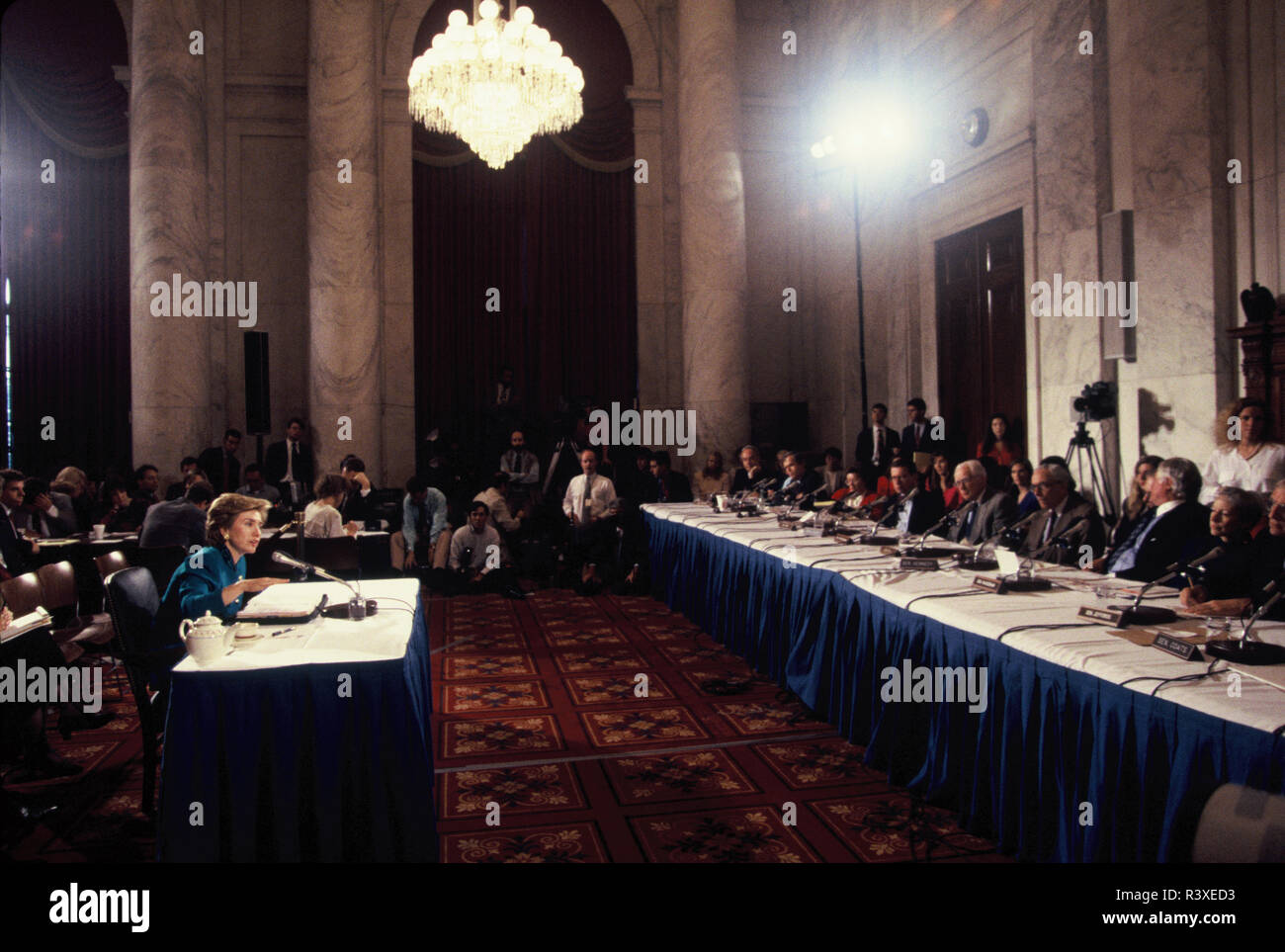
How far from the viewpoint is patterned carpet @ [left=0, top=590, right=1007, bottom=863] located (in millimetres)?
2951

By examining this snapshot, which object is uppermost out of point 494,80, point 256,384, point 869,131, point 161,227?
point 869,131

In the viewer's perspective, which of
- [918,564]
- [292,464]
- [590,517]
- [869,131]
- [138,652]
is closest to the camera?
[138,652]

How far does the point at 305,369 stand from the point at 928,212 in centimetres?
685

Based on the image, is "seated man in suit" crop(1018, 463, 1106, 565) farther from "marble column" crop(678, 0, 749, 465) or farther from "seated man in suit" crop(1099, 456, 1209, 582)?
"marble column" crop(678, 0, 749, 465)

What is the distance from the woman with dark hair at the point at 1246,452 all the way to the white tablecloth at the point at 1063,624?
6.69 feet

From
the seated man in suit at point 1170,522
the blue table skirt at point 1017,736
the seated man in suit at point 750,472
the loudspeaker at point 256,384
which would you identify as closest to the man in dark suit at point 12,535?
the loudspeaker at point 256,384

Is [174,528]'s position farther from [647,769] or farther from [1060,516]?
[1060,516]

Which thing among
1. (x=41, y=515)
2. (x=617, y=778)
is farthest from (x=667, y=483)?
(x=617, y=778)

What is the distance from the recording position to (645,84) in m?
11.2

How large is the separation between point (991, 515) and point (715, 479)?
415 centimetres

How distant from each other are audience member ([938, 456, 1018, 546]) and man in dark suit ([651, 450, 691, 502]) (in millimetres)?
3328

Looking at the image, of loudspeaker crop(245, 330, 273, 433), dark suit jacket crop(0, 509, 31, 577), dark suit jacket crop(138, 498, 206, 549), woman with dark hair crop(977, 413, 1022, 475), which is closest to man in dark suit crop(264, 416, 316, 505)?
loudspeaker crop(245, 330, 273, 433)

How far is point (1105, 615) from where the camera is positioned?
8.90 ft
